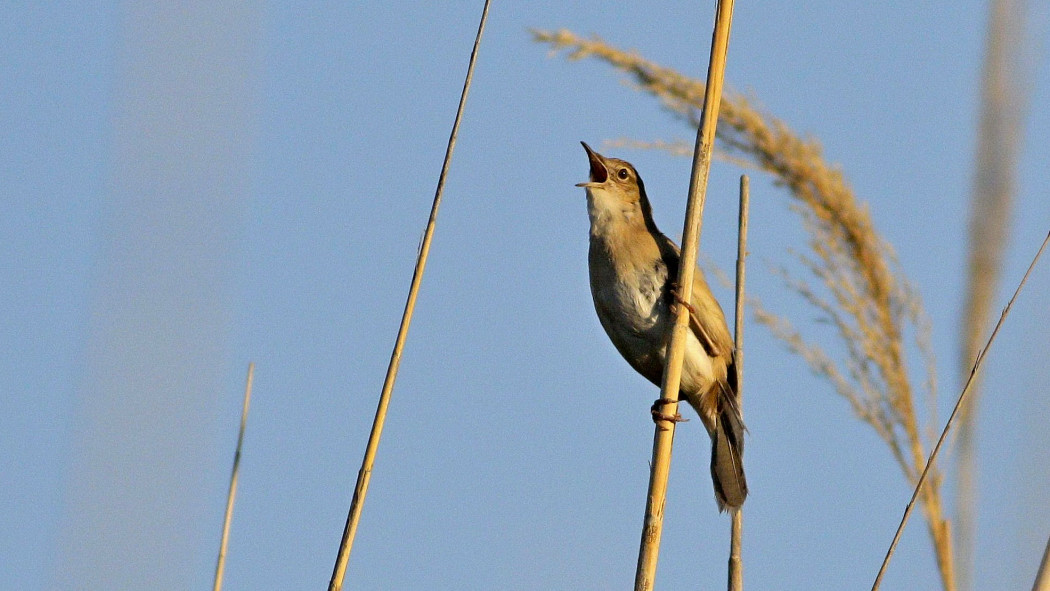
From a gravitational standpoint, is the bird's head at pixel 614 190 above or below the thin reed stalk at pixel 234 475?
above

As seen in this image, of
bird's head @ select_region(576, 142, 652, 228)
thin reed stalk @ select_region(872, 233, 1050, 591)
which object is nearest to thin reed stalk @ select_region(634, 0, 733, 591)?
thin reed stalk @ select_region(872, 233, 1050, 591)

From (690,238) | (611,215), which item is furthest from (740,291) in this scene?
(611,215)

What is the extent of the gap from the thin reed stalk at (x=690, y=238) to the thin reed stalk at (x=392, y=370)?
A: 1.57 ft

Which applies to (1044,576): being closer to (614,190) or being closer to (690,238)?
(690,238)

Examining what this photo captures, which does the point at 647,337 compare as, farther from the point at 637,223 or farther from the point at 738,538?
the point at 738,538

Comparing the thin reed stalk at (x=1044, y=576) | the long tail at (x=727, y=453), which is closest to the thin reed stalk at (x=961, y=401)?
the thin reed stalk at (x=1044, y=576)

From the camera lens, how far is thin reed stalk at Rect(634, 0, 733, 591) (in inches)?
88.0

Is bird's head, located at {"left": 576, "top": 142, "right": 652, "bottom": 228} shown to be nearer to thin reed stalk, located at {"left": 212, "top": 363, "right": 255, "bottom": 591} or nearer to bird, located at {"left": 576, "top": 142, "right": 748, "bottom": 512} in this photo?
bird, located at {"left": 576, "top": 142, "right": 748, "bottom": 512}

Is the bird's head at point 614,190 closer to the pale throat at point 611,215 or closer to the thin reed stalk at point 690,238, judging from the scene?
the pale throat at point 611,215

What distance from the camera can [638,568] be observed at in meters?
2.12

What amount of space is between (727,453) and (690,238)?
1420 mm

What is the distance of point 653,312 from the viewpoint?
3539 millimetres

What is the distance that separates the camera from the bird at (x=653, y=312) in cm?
355

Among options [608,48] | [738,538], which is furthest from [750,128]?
[738,538]
